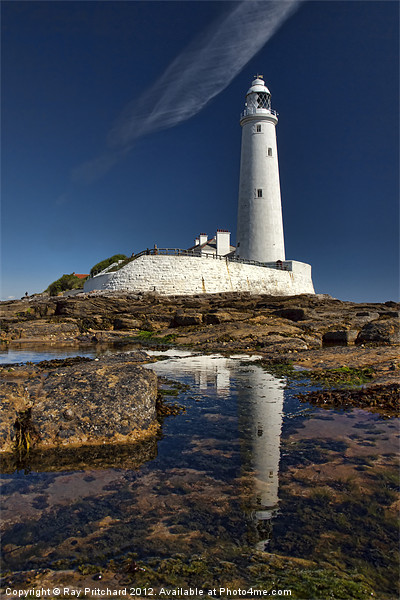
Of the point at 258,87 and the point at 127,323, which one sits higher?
the point at 258,87

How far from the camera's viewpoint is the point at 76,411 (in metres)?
5.15

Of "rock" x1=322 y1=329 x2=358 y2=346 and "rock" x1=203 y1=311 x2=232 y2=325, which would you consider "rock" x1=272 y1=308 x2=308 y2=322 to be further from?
"rock" x1=322 y1=329 x2=358 y2=346

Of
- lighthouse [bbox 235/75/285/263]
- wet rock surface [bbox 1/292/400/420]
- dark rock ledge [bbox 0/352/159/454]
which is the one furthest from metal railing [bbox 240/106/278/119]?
dark rock ledge [bbox 0/352/159/454]

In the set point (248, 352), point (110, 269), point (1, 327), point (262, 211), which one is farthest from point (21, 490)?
point (262, 211)

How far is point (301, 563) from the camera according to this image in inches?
108

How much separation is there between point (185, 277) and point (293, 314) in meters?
13.8

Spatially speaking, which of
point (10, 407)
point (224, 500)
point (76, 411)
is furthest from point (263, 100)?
point (224, 500)

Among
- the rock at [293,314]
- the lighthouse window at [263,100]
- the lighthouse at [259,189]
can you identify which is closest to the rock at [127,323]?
the rock at [293,314]

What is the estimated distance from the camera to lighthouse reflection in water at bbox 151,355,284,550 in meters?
3.58

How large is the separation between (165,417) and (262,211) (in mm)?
37125

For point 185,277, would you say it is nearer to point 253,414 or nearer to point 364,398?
point 364,398

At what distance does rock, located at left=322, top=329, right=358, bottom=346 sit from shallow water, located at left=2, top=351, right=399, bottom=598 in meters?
10.8

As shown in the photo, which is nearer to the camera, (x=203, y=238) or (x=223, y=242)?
(x=223, y=242)

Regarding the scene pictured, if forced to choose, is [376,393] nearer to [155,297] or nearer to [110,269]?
[155,297]
